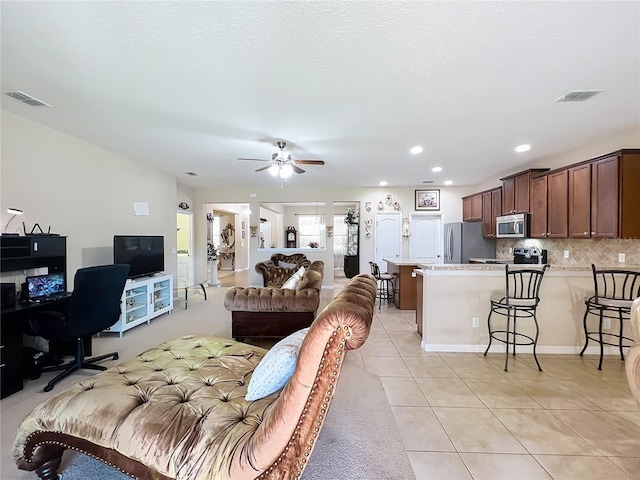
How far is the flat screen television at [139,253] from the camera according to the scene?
165 inches

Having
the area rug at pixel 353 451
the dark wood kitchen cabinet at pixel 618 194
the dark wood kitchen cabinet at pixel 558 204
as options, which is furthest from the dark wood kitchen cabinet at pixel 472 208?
the area rug at pixel 353 451

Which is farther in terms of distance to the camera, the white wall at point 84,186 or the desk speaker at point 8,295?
the white wall at point 84,186

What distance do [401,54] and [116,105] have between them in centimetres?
272

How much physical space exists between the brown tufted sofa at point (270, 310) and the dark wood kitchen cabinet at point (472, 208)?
15.4 feet

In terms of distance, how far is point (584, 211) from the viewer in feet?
12.1

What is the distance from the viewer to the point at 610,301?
2930 millimetres

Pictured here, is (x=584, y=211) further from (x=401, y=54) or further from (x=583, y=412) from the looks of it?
(x=401, y=54)

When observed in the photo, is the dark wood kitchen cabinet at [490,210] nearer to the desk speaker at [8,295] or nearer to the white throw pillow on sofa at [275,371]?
the white throw pillow on sofa at [275,371]

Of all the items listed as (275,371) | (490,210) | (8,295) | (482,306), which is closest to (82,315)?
(8,295)

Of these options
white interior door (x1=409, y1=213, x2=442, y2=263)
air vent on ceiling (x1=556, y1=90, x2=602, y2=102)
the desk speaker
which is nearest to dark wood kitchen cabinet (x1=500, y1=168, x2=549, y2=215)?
white interior door (x1=409, y1=213, x2=442, y2=263)

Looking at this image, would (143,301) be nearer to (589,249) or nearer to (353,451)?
(353,451)

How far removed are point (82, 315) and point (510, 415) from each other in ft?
12.5

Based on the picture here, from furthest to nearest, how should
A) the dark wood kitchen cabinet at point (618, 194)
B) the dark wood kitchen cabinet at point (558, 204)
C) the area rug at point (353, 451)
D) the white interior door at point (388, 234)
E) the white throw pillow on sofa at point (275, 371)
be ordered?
the white interior door at point (388, 234), the dark wood kitchen cabinet at point (558, 204), the dark wood kitchen cabinet at point (618, 194), the area rug at point (353, 451), the white throw pillow on sofa at point (275, 371)

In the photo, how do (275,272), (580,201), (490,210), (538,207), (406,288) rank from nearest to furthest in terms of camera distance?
(580,201), (538,207), (406,288), (275,272), (490,210)
